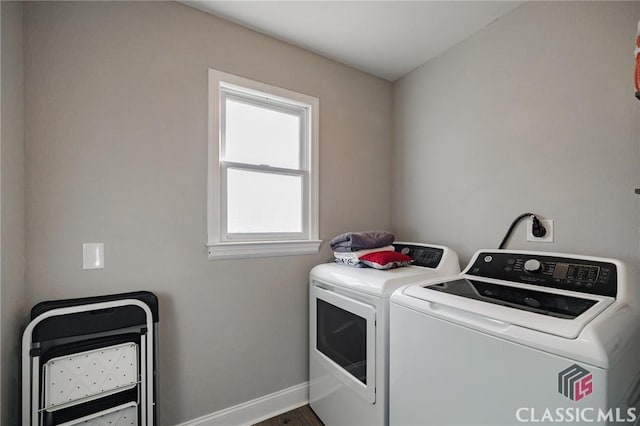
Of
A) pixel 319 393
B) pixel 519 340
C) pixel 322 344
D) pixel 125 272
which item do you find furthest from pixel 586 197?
pixel 125 272

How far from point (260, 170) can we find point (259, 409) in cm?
153

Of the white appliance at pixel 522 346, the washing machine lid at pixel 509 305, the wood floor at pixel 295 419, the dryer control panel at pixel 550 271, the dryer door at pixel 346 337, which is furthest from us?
the wood floor at pixel 295 419

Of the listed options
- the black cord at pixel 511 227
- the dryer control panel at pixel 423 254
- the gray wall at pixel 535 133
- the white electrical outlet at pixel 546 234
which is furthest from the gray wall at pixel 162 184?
the white electrical outlet at pixel 546 234

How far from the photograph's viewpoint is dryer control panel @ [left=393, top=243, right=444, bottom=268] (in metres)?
1.67

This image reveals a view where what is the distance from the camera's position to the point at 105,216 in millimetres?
1310

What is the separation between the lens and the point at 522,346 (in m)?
0.78

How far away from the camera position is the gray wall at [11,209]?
39.9 inches

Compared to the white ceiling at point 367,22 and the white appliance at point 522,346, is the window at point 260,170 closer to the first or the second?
the white ceiling at point 367,22

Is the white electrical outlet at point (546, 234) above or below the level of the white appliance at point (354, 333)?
above

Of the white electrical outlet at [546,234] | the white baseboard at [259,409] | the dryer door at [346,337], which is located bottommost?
the white baseboard at [259,409]

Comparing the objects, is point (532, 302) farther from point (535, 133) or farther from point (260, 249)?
point (260, 249)

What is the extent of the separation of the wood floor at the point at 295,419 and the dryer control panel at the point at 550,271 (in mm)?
1340

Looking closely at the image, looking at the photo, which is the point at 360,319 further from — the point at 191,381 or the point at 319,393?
the point at 191,381

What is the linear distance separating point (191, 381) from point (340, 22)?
2.26m
